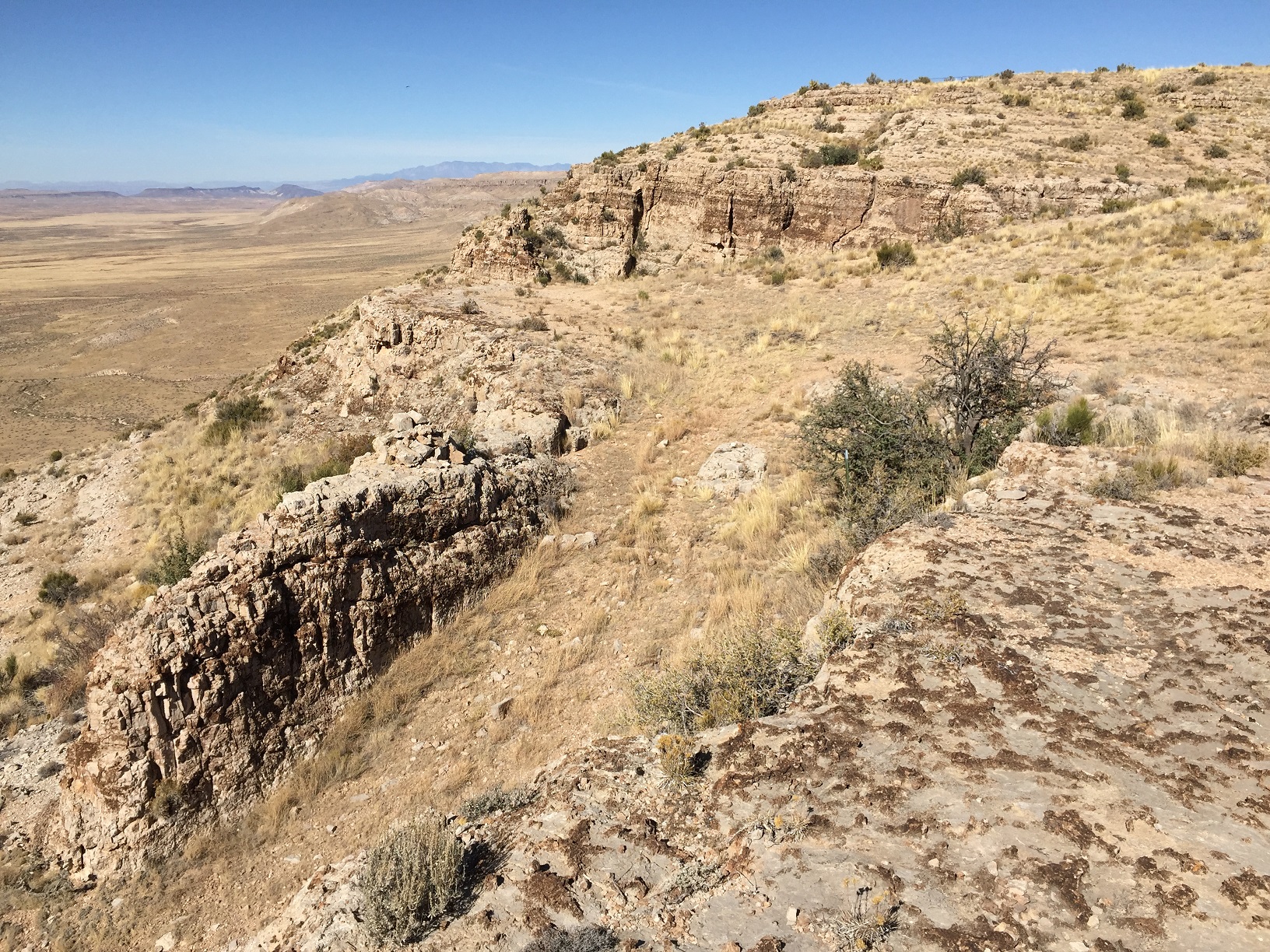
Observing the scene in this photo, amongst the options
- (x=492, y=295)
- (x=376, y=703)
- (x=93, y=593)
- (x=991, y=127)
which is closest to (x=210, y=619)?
(x=376, y=703)

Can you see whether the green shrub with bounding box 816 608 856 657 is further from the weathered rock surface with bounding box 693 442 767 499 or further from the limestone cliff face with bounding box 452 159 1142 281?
the limestone cliff face with bounding box 452 159 1142 281

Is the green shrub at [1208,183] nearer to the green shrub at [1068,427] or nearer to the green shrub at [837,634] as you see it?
the green shrub at [1068,427]

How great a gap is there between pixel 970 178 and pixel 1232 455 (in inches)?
754

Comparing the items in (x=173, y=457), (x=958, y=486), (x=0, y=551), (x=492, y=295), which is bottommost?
(x=0, y=551)

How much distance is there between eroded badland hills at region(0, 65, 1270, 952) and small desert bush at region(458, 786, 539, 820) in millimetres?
45

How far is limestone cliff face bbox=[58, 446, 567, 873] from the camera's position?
5.48 meters

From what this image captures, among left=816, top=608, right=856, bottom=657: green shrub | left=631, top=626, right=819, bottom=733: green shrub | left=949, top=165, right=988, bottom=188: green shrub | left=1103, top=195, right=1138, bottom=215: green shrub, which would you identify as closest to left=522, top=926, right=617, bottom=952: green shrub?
left=631, top=626, right=819, bottom=733: green shrub

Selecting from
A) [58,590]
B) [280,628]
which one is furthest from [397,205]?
[280,628]

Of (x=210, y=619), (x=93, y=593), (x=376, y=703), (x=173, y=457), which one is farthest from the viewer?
(x=173, y=457)

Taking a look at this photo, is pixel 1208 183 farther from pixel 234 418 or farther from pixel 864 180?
pixel 234 418

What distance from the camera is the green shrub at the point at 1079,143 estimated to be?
23.3 m

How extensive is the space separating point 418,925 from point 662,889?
3.96ft

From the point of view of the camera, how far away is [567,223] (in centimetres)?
2566

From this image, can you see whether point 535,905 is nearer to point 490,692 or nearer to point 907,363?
point 490,692
